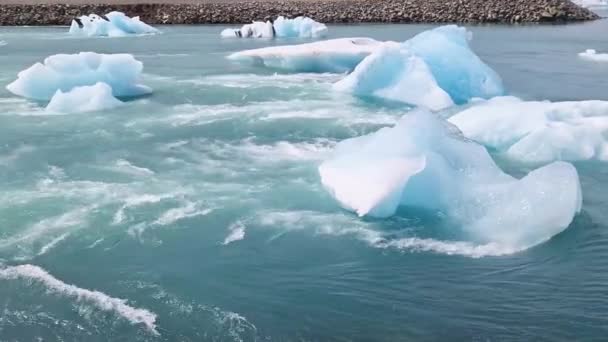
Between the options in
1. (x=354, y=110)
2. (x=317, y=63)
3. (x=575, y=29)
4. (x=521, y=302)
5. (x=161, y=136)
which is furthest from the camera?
(x=575, y=29)

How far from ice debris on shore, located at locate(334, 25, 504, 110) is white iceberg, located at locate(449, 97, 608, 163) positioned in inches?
77.8

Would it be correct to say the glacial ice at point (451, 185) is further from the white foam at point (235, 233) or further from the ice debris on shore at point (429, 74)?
the ice debris on shore at point (429, 74)

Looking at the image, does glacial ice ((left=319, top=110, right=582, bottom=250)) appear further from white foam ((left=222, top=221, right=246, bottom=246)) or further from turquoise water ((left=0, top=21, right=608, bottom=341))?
white foam ((left=222, top=221, right=246, bottom=246))

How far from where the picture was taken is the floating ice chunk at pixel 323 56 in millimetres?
18594

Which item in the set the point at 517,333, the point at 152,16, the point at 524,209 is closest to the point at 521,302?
the point at 517,333

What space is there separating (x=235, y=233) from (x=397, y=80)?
8.06 meters

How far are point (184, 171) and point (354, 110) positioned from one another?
4.87 meters

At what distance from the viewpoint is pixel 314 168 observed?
31.7 feet

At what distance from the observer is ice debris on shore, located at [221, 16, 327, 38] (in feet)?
96.8

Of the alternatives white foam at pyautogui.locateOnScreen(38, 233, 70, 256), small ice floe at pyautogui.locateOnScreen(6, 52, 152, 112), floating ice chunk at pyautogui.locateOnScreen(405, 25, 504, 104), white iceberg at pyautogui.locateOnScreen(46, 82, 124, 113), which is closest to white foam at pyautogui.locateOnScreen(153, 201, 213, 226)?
white foam at pyautogui.locateOnScreen(38, 233, 70, 256)

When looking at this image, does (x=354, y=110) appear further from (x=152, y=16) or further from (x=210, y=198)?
(x=152, y=16)

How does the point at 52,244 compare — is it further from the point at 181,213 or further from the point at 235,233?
the point at 235,233

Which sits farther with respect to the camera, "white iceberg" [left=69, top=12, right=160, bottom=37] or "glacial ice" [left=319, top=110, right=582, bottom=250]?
"white iceberg" [left=69, top=12, right=160, bottom=37]

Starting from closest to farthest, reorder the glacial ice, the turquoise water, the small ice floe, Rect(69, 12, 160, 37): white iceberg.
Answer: the turquoise water → the glacial ice → the small ice floe → Rect(69, 12, 160, 37): white iceberg
